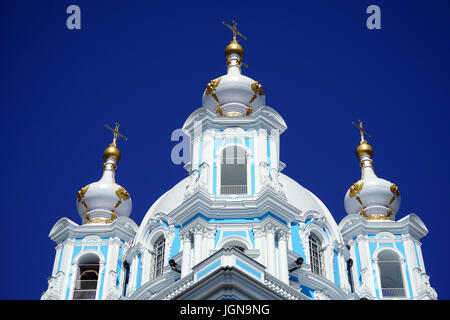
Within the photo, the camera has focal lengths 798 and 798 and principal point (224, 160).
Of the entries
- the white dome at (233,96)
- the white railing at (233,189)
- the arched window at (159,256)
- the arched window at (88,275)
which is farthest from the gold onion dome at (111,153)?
the white railing at (233,189)

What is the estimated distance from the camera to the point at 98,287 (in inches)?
1284

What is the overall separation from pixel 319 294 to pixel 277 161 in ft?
16.8

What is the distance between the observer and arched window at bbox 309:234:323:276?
30.7m

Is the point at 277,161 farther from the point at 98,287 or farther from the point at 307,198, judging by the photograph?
the point at 98,287

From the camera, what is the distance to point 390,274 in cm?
3428

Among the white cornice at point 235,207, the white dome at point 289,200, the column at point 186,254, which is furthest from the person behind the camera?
the white dome at point 289,200

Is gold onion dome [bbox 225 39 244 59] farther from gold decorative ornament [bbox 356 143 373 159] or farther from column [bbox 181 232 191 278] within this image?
column [bbox 181 232 191 278]

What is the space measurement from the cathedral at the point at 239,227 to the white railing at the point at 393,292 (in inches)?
1.9

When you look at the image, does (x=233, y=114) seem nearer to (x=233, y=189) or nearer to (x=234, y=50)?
(x=233, y=189)

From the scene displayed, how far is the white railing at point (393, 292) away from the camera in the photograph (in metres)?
32.4

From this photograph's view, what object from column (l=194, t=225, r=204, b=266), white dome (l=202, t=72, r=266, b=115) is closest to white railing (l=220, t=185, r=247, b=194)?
column (l=194, t=225, r=204, b=266)

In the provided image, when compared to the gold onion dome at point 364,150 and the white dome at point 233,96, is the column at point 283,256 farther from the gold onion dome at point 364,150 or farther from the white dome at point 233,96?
the gold onion dome at point 364,150

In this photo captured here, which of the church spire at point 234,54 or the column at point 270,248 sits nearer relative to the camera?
the column at point 270,248
